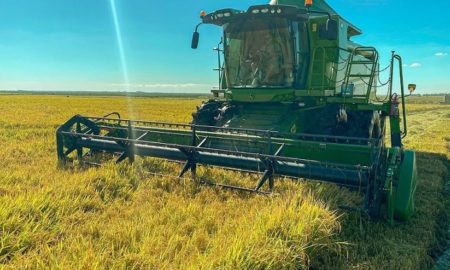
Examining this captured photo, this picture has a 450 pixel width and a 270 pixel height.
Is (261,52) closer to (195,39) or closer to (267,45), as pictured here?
(267,45)

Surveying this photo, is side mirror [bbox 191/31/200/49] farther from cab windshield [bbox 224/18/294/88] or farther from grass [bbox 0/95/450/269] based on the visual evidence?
grass [bbox 0/95/450/269]

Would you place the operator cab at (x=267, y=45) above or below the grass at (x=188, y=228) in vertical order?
above

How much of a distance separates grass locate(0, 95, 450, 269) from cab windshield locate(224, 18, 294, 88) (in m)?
2.07

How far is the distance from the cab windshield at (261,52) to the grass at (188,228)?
2069 mm

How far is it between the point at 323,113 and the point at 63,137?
421 cm

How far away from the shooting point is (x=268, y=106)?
6.57 metres

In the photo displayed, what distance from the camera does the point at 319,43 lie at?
20.5ft

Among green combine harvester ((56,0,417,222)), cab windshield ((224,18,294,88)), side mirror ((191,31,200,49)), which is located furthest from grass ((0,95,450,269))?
side mirror ((191,31,200,49))

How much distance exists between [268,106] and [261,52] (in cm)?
94

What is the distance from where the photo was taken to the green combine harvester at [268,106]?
15.5 ft

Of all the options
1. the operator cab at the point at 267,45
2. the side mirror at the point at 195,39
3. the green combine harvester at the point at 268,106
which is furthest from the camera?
the side mirror at the point at 195,39

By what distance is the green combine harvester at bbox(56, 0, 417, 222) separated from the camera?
4.73 metres

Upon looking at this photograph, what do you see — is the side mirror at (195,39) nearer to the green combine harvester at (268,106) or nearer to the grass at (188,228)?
the green combine harvester at (268,106)

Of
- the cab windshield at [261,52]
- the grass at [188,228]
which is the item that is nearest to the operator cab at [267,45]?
the cab windshield at [261,52]
